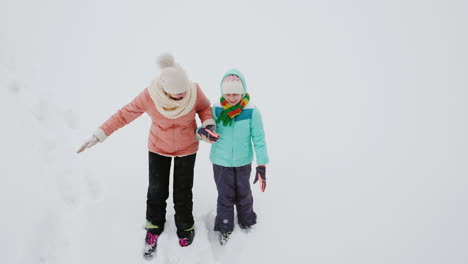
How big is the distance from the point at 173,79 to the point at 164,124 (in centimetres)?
53

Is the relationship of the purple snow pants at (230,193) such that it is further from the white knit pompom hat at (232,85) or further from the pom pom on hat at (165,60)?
the pom pom on hat at (165,60)

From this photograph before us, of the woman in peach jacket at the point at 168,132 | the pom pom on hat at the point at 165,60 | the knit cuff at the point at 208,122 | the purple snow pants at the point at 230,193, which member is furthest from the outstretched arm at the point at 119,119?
the purple snow pants at the point at 230,193

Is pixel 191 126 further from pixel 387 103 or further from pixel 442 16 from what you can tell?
pixel 442 16

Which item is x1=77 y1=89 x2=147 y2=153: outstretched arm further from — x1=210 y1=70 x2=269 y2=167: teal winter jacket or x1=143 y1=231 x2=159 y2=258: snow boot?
x1=143 y1=231 x2=159 y2=258: snow boot

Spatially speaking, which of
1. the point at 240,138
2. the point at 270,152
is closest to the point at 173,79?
the point at 240,138

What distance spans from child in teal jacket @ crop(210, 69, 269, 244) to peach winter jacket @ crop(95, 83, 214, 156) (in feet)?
0.71

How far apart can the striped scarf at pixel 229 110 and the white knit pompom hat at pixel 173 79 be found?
439 mm

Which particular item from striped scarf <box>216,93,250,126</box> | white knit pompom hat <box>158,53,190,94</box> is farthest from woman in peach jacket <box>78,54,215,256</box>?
striped scarf <box>216,93,250,126</box>

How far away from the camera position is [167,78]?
242 centimetres

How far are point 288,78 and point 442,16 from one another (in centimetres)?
930

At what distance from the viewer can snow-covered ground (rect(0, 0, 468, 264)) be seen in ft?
9.53

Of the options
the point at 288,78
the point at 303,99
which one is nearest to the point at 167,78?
the point at 303,99

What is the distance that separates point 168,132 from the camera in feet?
9.06

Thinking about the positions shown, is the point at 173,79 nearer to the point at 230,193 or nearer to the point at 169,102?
the point at 169,102
